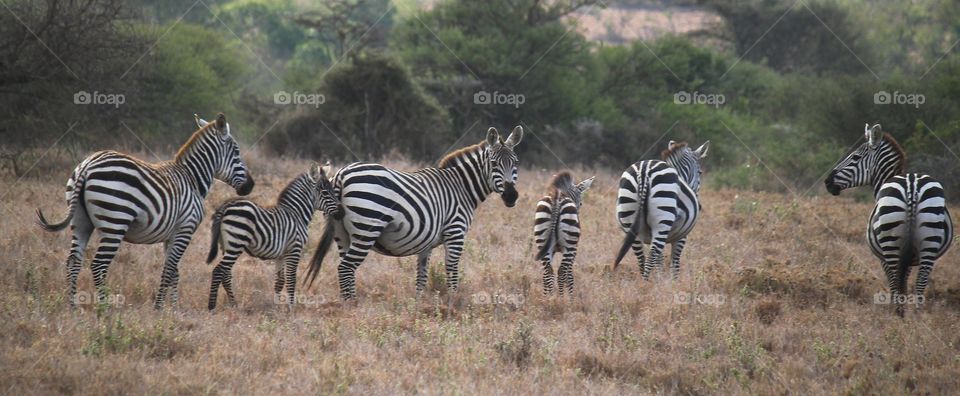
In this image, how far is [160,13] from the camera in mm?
47250

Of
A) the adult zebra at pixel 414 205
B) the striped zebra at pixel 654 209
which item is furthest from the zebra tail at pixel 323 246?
the striped zebra at pixel 654 209

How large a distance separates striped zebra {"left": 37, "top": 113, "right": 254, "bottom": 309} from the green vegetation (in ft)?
23.8

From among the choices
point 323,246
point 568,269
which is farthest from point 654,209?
point 323,246

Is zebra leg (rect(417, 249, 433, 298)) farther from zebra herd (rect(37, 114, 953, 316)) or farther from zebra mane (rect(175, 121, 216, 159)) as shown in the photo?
zebra mane (rect(175, 121, 216, 159))

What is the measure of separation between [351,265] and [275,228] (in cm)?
88

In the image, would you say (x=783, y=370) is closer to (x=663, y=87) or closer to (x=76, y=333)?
(x=76, y=333)

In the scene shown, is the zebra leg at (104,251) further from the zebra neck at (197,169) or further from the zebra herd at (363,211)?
the zebra neck at (197,169)

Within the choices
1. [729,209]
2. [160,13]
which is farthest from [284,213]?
[160,13]

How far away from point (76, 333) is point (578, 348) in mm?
4140

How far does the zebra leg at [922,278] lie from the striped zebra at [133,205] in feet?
25.2

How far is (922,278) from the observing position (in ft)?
33.0

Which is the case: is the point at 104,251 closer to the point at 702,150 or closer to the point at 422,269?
the point at 422,269

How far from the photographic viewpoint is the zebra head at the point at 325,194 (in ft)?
29.8

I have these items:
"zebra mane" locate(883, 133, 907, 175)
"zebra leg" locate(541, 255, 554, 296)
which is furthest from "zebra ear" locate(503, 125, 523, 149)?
"zebra mane" locate(883, 133, 907, 175)
